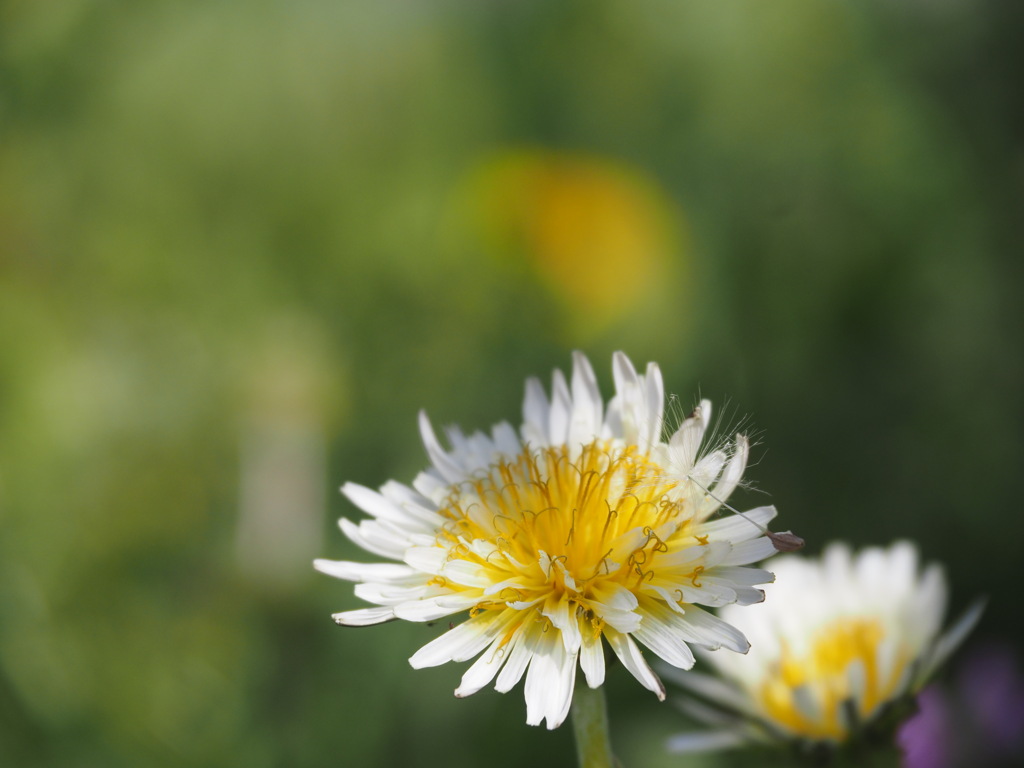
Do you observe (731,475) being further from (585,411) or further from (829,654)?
(829,654)

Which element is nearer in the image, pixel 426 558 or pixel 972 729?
pixel 426 558

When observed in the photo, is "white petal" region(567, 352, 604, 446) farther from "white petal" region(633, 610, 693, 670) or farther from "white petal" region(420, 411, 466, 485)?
"white petal" region(633, 610, 693, 670)

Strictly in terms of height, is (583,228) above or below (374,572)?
above

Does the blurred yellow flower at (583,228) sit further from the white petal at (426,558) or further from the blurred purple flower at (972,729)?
the white petal at (426,558)

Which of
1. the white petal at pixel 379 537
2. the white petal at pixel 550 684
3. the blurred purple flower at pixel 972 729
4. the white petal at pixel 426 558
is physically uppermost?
the white petal at pixel 379 537

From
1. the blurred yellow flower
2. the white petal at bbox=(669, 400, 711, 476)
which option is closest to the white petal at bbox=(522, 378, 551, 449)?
the white petal at bbox=(669, 400, 711, 476)

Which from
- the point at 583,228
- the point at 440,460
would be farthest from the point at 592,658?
the point at 583,228

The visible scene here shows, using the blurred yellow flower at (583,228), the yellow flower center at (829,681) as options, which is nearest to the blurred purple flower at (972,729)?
the yellow flower center at (829,681)
